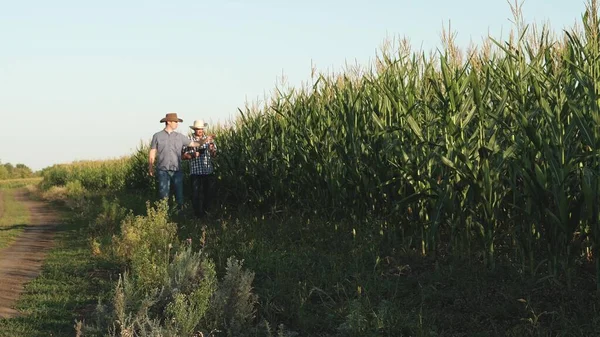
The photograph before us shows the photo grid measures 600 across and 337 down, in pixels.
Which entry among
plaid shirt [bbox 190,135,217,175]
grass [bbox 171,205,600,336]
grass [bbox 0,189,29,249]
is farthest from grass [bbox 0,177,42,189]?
grass [bbox 171,205,600,336]

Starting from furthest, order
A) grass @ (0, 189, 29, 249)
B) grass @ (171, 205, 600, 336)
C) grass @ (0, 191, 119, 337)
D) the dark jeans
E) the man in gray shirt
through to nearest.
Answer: grass @ (0, 189, 29, 249), the dark jeans, the man in gray shirt, grass @ (0, 191, 119, 337), grass @ (171, 205, 600, 336)

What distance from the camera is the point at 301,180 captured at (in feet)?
41.6

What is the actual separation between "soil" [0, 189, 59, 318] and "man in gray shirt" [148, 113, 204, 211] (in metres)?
2.55

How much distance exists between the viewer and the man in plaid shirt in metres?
15.0

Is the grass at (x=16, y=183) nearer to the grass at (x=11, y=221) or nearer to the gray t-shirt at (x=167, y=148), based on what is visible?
the grass at (x=11, y=221)

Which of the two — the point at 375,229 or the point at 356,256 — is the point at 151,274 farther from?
the point at 375,229

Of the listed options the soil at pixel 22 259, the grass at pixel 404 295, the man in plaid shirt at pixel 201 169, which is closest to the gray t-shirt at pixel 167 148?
the man in plaid shirt at pixel 201 169

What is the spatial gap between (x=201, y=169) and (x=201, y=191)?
1.78 ft

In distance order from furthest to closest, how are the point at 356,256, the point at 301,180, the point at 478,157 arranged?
the point at 301,180
the point at 356,256
the point at 478,157

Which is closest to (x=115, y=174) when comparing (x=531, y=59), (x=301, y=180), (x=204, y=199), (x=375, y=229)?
(x=204, y=199)

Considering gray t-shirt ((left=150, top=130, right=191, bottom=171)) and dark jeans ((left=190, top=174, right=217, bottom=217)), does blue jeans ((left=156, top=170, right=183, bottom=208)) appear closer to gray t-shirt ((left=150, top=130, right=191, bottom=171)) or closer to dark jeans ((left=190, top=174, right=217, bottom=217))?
gray t-shirt ((left=150, top=130, right=191, bottom=171))

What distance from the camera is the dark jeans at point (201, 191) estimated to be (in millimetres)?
15328

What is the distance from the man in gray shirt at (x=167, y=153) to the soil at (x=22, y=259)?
255 centimetres

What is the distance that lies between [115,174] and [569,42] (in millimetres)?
→ 30119
